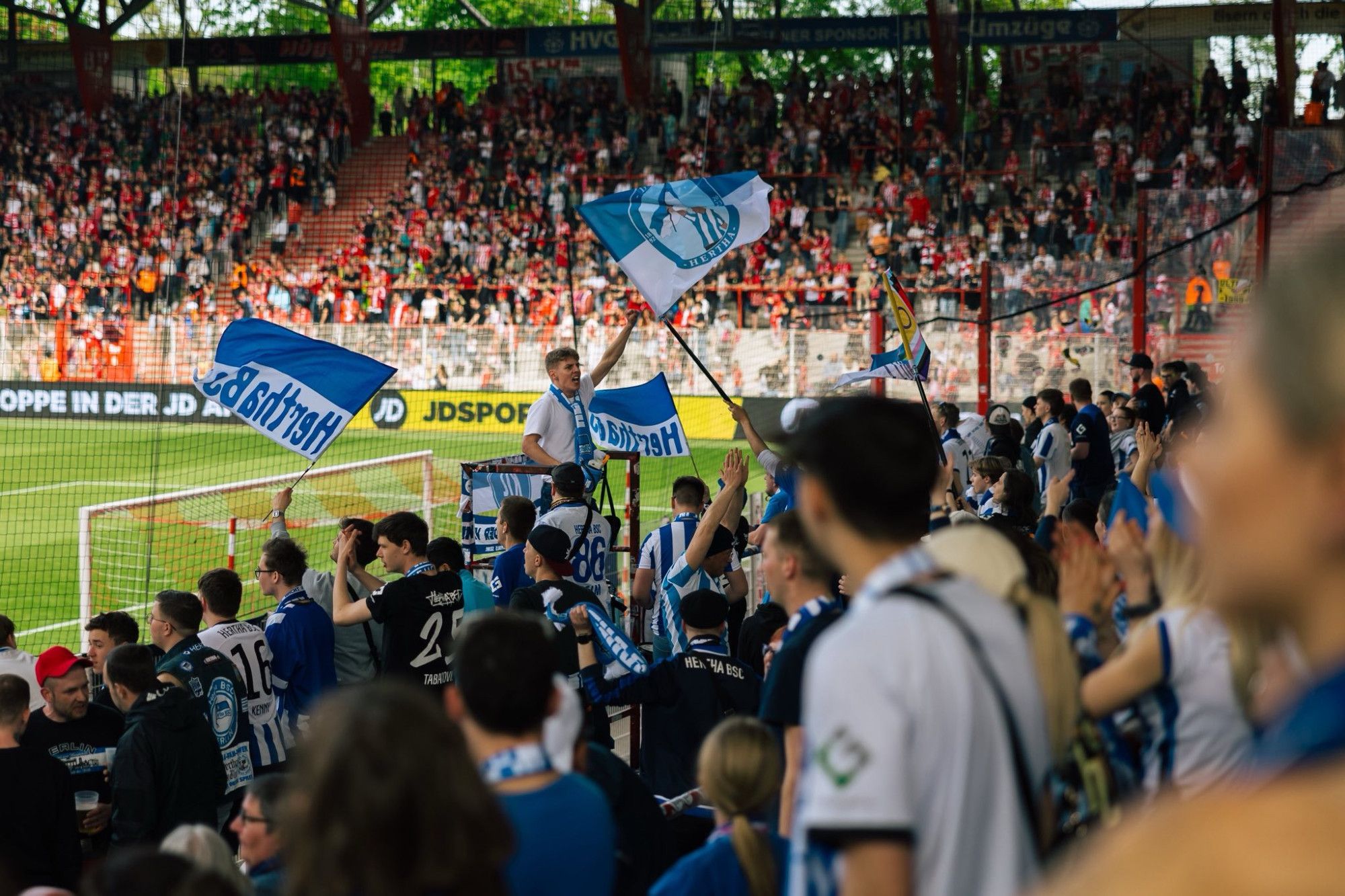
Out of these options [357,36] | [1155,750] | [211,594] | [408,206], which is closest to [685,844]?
[1155,750]

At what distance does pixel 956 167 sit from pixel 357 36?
17.0 meters

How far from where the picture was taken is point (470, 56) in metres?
40.9

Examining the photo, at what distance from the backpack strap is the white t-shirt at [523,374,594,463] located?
830 centimetres

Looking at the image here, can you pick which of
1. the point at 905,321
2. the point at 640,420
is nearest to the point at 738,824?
the point at 640,420

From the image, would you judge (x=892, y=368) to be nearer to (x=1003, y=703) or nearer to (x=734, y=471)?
(x=734, y=471)

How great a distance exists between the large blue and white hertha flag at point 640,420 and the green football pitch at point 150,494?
345cm

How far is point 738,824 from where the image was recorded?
3525mm

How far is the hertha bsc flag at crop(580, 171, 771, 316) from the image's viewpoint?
35.8 feet

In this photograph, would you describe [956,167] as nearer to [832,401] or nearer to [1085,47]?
[1085,47]

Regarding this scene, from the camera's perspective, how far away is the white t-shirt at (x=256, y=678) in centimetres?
715

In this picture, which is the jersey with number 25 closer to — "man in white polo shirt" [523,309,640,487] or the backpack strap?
"man in white polo shirt" [523,309,640,487]

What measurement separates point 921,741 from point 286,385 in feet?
25.8

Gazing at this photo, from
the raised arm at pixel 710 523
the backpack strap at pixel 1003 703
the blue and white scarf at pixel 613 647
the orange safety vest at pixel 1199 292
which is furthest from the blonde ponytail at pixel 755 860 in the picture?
the orange safety vest at pixel 1199 292

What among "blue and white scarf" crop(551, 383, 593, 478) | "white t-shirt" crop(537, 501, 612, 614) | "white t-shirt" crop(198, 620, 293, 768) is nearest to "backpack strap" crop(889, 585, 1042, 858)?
"white t-shirt" crop(198, 620, 293, 768)
